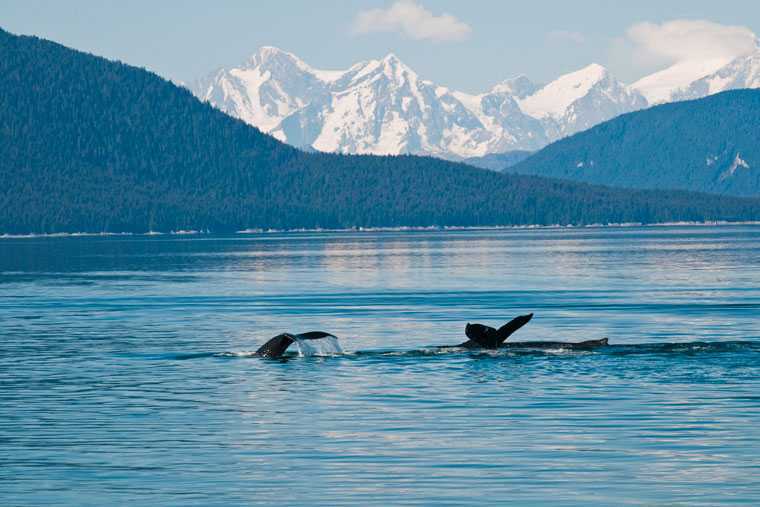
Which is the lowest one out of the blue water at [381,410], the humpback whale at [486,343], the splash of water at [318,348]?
the blue water at [381,410]

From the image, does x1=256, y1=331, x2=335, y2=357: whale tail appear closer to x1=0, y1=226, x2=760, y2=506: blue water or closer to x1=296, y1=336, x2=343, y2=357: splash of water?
x1=296, y1=336, x2=343, y2=357: splash of water

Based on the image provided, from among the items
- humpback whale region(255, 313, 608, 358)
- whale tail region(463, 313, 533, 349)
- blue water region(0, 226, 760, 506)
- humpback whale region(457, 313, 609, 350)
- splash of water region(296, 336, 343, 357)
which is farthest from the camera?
splash of water region(296, 336, 343, 357)

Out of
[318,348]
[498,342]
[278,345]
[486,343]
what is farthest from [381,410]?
[318,348]

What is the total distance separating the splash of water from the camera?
5659 cm

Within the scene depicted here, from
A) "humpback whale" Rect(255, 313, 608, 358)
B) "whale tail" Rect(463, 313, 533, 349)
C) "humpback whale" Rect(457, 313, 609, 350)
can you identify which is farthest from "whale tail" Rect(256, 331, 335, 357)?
"humpback whale" Rect(457, 313, 609, 350)

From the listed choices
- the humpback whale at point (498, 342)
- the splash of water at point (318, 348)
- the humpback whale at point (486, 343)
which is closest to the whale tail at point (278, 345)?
the humpback whale at point (486, 343)

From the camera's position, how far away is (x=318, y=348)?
188 ft

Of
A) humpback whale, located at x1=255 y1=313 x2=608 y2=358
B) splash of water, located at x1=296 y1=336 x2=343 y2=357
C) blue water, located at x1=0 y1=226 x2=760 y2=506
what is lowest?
blue water, located at x1=0 y1=226 x2=760 y2=506

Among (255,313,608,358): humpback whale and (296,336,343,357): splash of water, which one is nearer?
(255,313,608,358): humpback whale

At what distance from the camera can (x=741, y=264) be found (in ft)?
523

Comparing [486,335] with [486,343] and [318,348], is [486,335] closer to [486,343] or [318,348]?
[486,343]

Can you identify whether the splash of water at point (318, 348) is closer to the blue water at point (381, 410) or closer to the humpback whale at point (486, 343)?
the blue water at point (381, 410)

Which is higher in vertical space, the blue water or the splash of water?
the splash of water

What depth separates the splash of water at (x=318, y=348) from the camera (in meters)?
56.6
